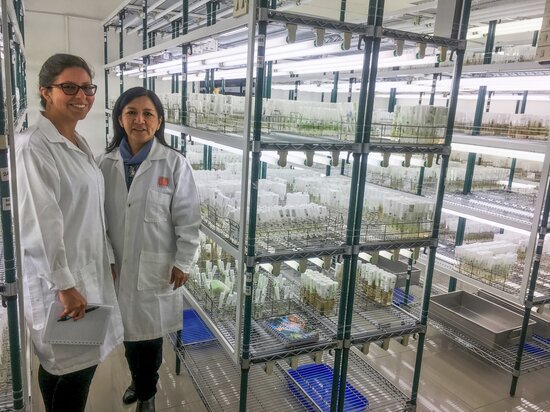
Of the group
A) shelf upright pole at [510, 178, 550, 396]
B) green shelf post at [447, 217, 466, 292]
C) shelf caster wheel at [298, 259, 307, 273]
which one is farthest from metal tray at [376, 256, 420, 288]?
shelf caster wheel at [298, 259, 307, 273]

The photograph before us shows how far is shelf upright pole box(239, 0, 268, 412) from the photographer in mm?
1893

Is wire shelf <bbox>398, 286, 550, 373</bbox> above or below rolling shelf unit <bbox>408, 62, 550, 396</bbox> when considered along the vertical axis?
below

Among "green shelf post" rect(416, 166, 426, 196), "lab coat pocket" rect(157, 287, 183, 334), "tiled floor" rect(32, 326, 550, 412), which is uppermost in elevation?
"green shelf post" rect(416, 166, 426, 196)

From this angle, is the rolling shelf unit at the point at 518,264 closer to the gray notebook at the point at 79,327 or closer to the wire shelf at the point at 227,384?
the wire shelf at the point at 227,384

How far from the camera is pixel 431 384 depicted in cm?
314

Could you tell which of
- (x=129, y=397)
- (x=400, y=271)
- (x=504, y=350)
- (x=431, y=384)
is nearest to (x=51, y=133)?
(x=129, y=397)

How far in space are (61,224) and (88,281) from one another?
0.98 ft

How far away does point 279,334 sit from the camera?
7.72ft

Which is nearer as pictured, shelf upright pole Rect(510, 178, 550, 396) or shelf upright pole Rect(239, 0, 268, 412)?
shelf upright pole Rect(239, 0, 268, 412)

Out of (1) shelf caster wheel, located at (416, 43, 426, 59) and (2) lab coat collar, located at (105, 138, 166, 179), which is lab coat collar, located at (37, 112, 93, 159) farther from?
(1) shelf caster wheel, located at (416, 43, 426, 59)

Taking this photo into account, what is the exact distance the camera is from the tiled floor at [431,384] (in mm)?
2805

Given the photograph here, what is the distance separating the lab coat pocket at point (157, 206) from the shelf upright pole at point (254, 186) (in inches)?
18.2

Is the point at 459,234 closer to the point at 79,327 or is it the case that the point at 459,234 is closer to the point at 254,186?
the point at 254,186

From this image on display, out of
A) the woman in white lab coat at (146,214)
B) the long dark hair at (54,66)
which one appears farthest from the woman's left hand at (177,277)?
the long dark hair at (54,66)
